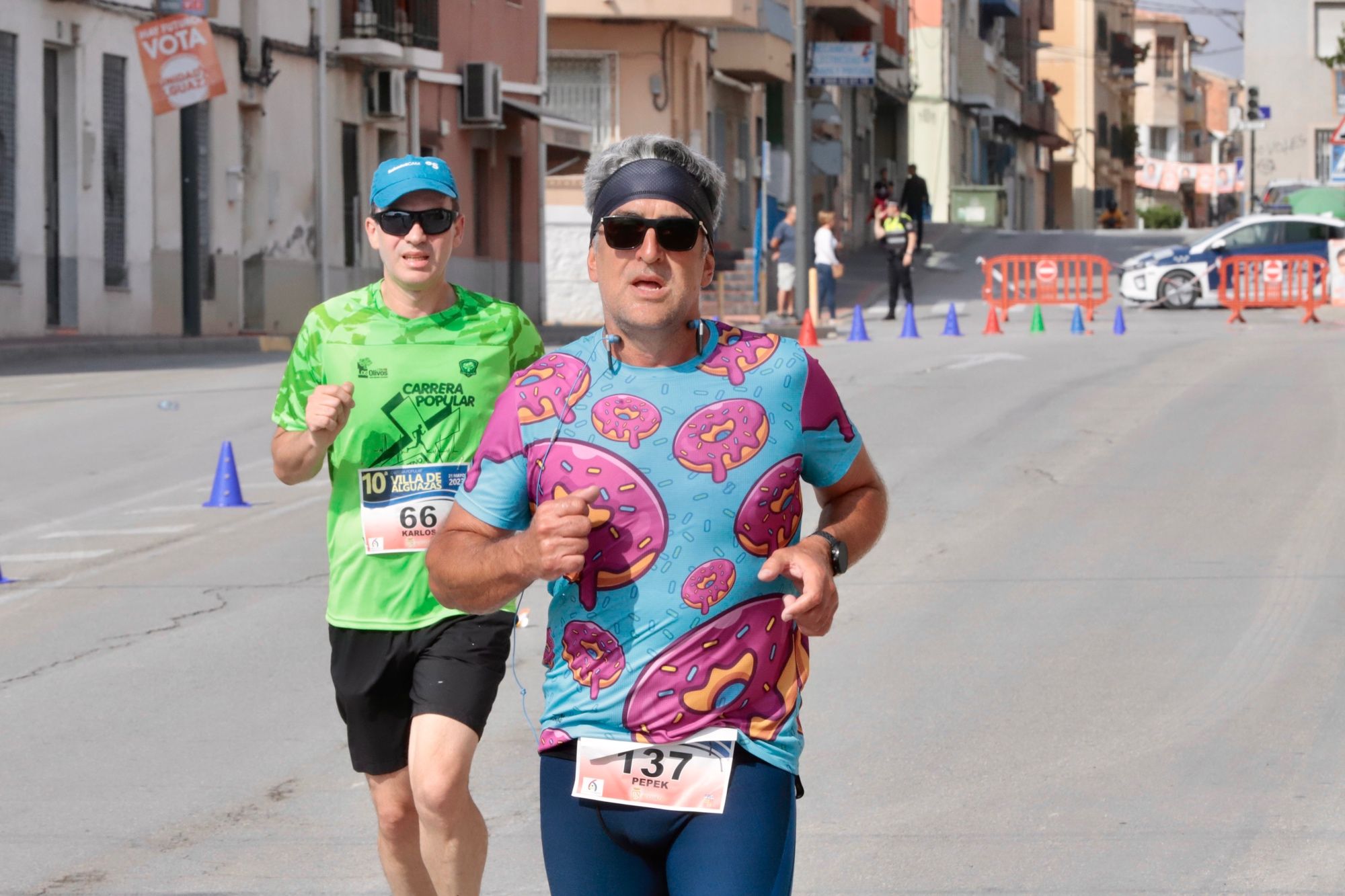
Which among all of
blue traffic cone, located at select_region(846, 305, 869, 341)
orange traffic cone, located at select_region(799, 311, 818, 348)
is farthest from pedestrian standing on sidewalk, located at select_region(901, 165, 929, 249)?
orange traffic cone, located at select_region(799, 311, 818, 348)

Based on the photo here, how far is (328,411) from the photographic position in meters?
4.84

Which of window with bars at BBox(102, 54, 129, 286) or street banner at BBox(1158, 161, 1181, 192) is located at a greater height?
street banner at BBox(1158, 161, 1181, 192)

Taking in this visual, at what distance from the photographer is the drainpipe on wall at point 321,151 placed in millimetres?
33938

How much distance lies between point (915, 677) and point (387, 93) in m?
28.1

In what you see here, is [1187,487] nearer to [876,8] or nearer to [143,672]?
[143,672]

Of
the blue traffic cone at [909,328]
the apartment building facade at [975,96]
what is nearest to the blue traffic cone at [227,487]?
the blue traffic cone at [909,328]

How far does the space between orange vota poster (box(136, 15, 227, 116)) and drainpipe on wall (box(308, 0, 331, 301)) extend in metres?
6.70

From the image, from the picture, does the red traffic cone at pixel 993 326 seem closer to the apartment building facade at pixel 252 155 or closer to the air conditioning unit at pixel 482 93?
the apartment building facade at pixel 252 155

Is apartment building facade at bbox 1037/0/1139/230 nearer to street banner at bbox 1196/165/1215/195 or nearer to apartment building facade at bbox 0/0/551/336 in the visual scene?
street banner at bbox 1196/165/1215/195

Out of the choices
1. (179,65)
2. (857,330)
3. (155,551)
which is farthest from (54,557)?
(857,330)

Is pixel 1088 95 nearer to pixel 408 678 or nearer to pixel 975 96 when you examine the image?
pixel 975 96

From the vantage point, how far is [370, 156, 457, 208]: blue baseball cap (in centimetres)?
518

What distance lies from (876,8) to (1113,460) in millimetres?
41801

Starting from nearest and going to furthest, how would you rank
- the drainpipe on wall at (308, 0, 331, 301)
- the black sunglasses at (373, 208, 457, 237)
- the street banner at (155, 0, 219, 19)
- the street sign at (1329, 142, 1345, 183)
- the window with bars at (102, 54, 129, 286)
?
the black sunglasses at (373, 208, 457, 237), the street banner at (155, 0, 219, 19), the window with bars at (102, 54, 129, 286), the street sign at (1329, 142, 1345, 183), the drainpipe on wall at (308, 0, 331, 301)
